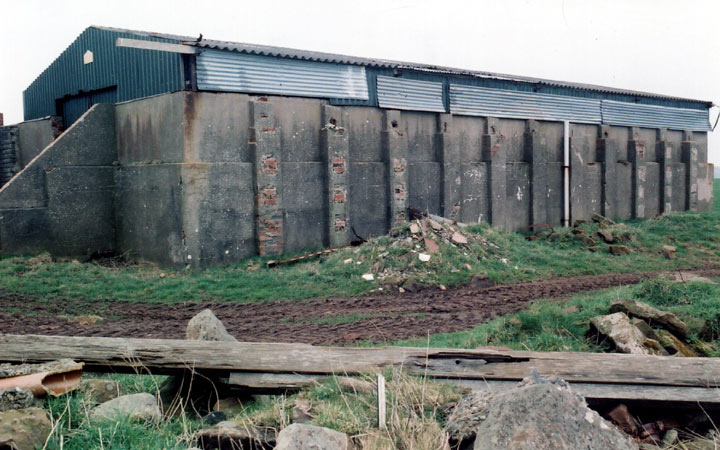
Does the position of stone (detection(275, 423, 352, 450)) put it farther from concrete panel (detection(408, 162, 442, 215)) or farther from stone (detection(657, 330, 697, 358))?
concrete panel (detection(408, 162, 442, 215))

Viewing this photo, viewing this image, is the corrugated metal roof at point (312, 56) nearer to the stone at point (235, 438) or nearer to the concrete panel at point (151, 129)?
the concrete panel at point (151, 129)

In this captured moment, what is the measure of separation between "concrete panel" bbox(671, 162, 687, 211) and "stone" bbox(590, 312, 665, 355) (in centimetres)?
2128

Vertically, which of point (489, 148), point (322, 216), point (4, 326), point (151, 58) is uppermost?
point (151, 58)

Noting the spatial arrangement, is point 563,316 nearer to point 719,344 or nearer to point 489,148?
point 719,344

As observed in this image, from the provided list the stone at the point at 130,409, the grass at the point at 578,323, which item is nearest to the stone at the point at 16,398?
the stone at the point at 130,409

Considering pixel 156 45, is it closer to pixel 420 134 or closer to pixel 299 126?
pixel 299 126

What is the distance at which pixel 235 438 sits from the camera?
3.99m

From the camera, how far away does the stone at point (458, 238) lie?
1330cm

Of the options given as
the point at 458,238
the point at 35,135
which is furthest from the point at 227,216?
the point at 35,135

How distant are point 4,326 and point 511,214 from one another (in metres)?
14.3

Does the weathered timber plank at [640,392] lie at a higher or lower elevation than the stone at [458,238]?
lower

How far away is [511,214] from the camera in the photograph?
19438 mm

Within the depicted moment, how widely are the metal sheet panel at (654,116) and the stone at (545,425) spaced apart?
2097 centimetres

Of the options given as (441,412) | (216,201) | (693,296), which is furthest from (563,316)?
(216,201)
